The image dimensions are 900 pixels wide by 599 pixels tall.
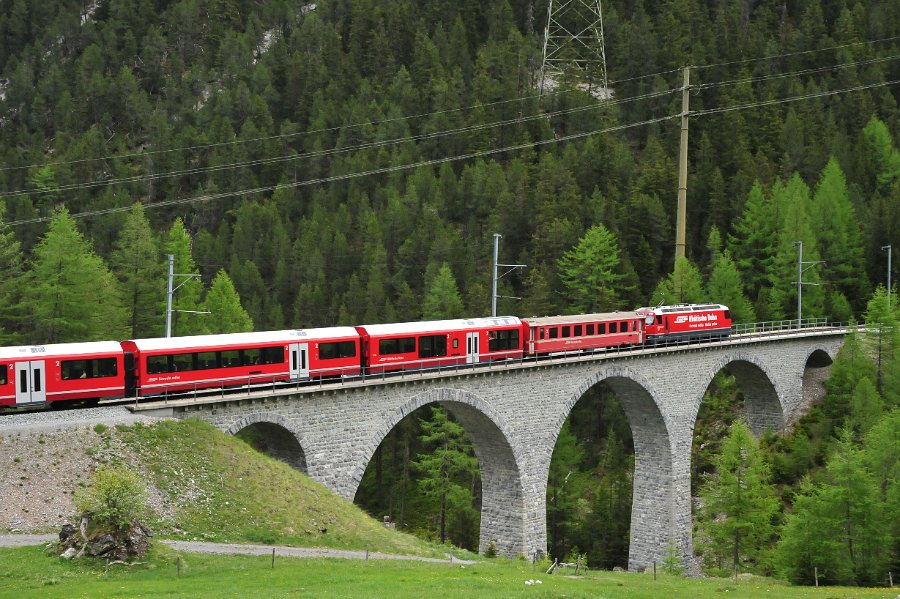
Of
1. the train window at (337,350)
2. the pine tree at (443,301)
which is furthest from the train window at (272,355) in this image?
the pine tree at (443,301)

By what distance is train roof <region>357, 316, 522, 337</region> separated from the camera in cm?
4303

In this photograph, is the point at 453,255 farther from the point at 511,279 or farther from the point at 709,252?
the point at 709,252

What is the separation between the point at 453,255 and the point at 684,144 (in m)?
25.8

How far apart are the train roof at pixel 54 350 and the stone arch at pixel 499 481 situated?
1589cm

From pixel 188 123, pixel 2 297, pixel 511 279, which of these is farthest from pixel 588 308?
pixel 188 123

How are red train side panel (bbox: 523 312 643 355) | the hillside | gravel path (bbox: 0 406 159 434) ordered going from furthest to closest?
red train side panel (bbox: 523 312 643 355)
gravel path (bbox: 0 406 159 434)
the hillside

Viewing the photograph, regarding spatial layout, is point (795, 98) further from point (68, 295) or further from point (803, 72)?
point (68, 295)

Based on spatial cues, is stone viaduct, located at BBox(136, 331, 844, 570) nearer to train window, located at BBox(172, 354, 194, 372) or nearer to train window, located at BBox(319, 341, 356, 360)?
train window, located at BBox(319, 341, 356, 360)

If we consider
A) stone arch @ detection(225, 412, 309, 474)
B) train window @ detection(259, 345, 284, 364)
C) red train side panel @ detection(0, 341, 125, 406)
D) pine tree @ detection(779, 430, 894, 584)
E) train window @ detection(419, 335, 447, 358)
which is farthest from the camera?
pine tree @ detection(779, 430, 894, 584)

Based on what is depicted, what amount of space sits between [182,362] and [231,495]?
6455 millimetres

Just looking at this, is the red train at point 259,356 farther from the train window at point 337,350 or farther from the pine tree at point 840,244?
the pine tree at point 840,244

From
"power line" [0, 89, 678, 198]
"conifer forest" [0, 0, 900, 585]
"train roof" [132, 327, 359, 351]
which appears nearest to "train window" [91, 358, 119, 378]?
"train roof" [132, 327, 359, 351]

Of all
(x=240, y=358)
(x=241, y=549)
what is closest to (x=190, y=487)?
(x=241, y=549)

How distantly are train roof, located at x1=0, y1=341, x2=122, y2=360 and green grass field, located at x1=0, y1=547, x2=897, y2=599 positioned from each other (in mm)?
9433
